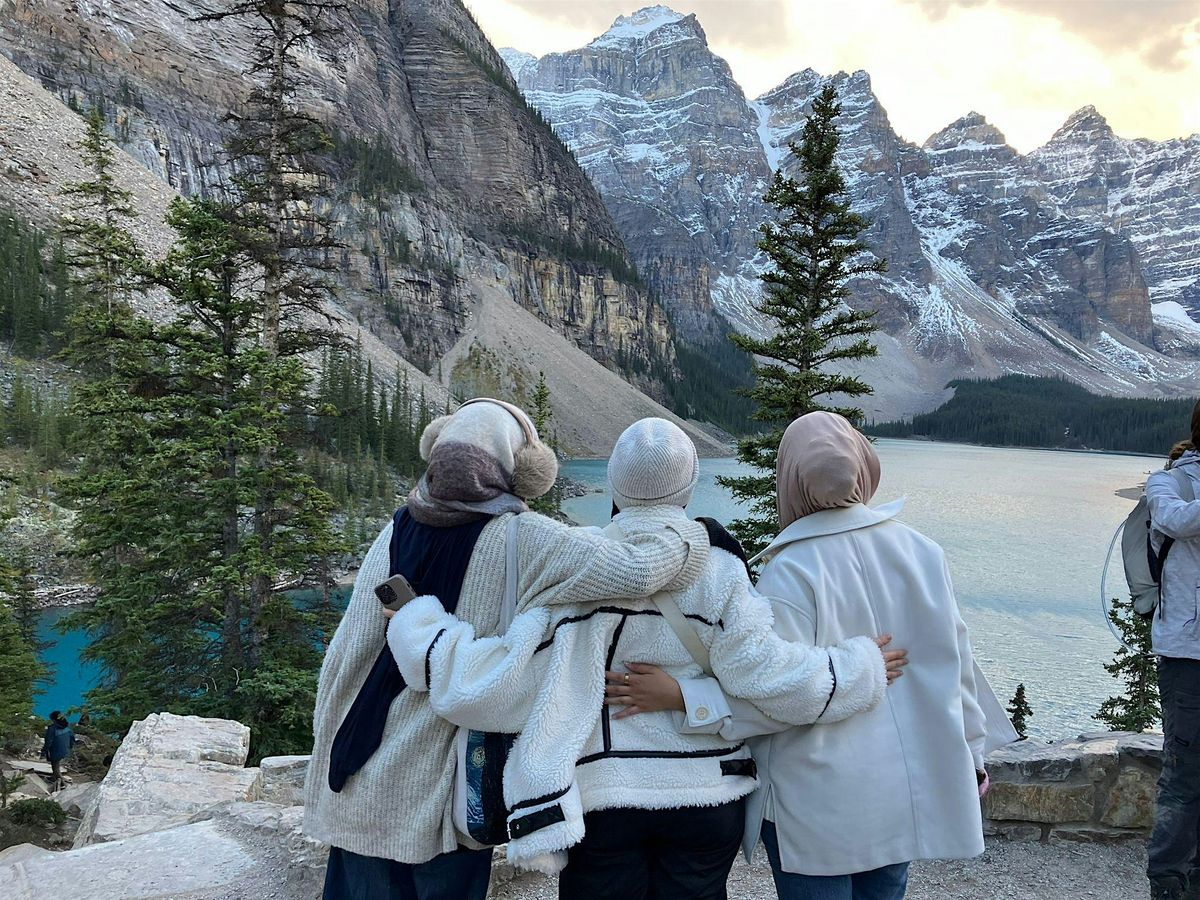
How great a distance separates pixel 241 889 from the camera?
2781 millimetres

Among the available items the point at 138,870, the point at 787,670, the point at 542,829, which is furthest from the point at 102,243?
the point at 787,670

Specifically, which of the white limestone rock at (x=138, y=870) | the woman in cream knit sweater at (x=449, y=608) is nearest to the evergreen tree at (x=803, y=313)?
the white limestone rock at (x=138, y=870)

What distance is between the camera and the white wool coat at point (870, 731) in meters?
1.64

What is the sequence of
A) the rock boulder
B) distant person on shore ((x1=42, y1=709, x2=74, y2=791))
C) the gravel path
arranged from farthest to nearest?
1. distant person on shore ((x1=42, y1=709, x2=74, y2=791))
2. the rock boulder
3. the gravel path

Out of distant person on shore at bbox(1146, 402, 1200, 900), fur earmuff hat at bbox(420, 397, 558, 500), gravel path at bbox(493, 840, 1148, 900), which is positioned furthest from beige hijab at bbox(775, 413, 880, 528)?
gravel path at bbox(493, 840, 1148, 900)

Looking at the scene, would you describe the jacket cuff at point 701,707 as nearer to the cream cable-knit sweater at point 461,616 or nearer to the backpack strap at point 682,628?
the backpack strap at point 682,628

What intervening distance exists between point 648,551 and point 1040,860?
299cm

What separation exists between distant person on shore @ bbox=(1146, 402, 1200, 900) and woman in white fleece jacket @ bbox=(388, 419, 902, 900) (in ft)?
5.15

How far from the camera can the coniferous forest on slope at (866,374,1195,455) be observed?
105938 millimetres

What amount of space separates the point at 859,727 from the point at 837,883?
0.39 meters

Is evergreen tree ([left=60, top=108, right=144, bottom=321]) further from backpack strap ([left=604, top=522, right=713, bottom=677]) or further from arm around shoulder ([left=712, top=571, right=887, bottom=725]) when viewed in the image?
arm around shoulder ([left=712, top=571, right=887, bottom=725])

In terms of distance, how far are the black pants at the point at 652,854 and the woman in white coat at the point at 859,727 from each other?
15 cm

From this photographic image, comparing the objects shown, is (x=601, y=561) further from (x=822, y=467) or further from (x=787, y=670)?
(x=822, y=467)

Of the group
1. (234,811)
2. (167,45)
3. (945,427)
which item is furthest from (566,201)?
(234,811)
